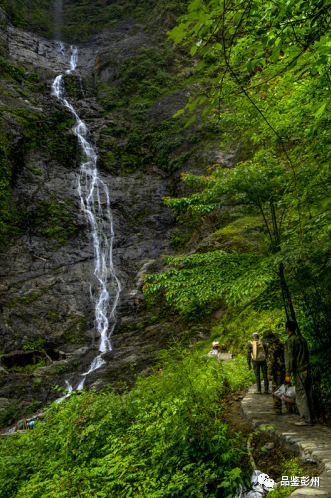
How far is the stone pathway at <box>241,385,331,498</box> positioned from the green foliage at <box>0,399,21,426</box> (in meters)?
10.5

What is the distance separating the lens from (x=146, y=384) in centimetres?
574

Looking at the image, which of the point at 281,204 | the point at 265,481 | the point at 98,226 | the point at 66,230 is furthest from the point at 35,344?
the point at 281,204

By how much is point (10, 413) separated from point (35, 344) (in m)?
4.75

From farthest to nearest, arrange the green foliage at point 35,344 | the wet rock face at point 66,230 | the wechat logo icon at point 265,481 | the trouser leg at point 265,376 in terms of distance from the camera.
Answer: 1. the green foliage at point 35,344
2. the wet rock face at point 66,230
3. the trouser leg at point 265,376
4. the wechat logo icon at point 265,481

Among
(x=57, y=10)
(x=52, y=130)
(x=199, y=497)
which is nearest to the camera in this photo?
(x=199, y=497)

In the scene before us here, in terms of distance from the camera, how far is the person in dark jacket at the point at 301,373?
433 centimetres

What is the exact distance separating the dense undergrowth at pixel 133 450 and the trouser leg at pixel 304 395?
106 centimetres

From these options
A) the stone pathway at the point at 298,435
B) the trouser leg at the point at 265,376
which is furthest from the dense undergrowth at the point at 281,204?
the trouser leg at the point at 265,376

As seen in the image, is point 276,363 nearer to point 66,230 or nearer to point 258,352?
point 258,352

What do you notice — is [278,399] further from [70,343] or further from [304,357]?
[70,343]

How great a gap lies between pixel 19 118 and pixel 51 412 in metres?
26.4

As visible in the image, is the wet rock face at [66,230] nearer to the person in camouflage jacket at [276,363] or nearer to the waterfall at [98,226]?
the waterfall at [98,226]

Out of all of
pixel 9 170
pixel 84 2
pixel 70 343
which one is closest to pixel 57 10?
pixel 84 2

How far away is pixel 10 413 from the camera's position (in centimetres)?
1174
